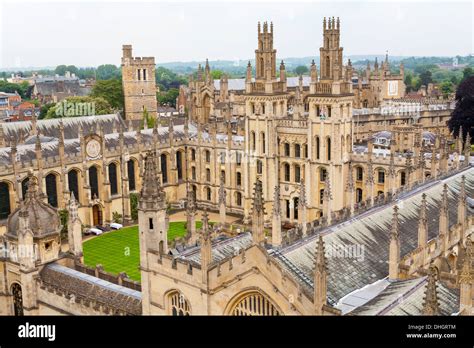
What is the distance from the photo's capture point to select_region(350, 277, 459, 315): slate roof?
708 inches

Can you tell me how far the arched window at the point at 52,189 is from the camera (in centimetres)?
4594

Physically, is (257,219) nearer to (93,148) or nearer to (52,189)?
(52,189)

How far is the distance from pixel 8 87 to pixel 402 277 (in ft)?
488

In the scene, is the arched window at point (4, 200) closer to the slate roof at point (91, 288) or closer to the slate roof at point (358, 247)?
the slate roof at point (91, 288)

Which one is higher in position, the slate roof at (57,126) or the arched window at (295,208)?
the slate roof at (57,126)

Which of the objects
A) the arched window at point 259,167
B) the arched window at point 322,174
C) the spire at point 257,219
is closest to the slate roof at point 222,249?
the spire at point 257,219

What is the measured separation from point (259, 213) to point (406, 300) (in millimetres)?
5554

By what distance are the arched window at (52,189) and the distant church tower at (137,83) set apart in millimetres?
29830

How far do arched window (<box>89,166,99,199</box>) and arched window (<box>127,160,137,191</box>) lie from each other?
3.52 metres

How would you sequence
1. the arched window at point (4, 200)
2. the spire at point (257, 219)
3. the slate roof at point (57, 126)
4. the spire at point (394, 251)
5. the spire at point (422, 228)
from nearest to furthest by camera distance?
the spire at point (257, 219) < the spire at point (394, 251) < the spire at point (422, 228) < the arched window at point (4, 200) < the slate roof at point (57, 126)

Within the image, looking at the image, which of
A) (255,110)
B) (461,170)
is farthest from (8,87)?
(461,170)

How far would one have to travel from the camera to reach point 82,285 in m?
24.4

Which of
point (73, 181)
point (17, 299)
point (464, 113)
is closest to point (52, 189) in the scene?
point (73, 181)

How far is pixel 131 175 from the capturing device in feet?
172
